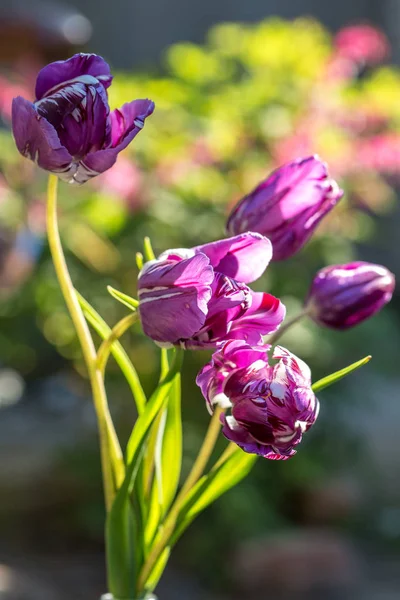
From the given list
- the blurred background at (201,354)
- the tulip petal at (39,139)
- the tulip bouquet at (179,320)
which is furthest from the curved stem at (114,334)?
the blurred background at (201,354)

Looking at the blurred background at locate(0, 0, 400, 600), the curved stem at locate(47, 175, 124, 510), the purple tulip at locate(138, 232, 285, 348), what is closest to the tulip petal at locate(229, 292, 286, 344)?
the purple tulip at locate(138, 232, 285, 348)

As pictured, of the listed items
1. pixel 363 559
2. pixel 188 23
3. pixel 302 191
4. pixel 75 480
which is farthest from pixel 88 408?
pixel 188 23

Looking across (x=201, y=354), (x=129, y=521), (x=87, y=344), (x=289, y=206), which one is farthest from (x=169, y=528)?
(x=201, y=354)

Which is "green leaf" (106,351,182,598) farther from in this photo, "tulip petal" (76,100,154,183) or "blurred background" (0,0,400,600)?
"blurred background" (0,0,400,600)

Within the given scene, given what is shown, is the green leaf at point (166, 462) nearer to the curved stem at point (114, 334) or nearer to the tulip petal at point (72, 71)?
the curved stem at point (114, 334)

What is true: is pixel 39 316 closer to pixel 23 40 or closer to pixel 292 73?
pixel 23 40

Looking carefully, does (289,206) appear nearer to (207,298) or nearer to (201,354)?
(207,298)
